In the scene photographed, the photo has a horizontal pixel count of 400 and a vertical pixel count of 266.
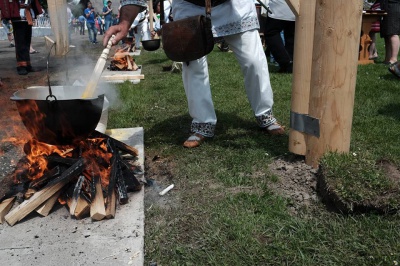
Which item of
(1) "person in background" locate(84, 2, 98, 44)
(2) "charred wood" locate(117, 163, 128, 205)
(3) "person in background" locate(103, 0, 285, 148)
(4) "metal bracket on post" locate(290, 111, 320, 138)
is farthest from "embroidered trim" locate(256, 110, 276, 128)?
(1) "person in background" locate(84, 2, 98, 44)

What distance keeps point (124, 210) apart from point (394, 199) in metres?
1.46

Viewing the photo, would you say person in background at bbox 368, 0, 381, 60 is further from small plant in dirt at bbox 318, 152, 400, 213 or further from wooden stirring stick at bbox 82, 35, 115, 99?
wooden stirring stick at bbox 82, 35, 115, 99

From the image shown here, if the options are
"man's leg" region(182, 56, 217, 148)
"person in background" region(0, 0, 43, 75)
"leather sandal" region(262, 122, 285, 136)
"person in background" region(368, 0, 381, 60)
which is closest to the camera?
"man's leg" region(182, 56, 217, 148)

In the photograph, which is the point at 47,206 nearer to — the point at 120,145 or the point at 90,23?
the point at 120,145

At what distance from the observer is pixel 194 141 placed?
3.38 meters

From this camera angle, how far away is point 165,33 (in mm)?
2996

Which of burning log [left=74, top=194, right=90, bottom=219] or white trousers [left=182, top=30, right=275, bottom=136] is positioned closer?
burning log [left=74, top=194, right=90, bottom=219]

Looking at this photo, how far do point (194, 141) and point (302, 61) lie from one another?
3.66 ft

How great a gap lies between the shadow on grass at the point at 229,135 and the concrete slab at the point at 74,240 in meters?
1.21

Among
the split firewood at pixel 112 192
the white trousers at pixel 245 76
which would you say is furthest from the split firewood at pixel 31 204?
the white trousers at pixel 245 76

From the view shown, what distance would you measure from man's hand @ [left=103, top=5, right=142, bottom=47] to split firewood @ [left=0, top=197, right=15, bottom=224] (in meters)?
1.15

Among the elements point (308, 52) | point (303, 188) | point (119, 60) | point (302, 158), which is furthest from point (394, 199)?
point (119, 60)

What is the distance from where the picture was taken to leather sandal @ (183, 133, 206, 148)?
336 centimetres

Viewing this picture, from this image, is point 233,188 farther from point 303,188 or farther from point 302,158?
point 302,158
